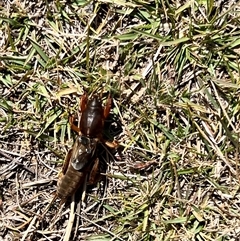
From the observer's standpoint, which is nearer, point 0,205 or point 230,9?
point 230,9

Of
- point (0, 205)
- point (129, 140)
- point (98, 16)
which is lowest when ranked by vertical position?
point (0, 205)

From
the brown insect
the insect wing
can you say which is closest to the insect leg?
the brown insect

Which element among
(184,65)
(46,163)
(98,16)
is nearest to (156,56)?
(184,65)

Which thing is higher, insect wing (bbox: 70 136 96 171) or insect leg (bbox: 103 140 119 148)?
insect leg (bbox: 103 140 119 148)

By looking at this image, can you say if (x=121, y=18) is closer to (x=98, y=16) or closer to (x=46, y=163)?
(x=98, y=16)

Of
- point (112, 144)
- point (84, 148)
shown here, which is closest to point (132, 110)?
point (112, 144)

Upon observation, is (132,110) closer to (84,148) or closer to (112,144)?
(112,144)

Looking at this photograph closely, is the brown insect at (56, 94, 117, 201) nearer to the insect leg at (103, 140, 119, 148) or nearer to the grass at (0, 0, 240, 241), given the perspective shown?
the insect leg at (103, 140, 119, 148)
